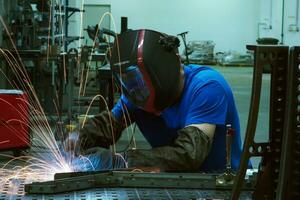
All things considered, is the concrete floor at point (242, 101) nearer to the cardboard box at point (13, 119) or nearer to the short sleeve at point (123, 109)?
the cardboard box at point (13, 119)

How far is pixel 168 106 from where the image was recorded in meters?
2.21

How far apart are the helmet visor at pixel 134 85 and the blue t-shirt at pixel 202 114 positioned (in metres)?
0.22

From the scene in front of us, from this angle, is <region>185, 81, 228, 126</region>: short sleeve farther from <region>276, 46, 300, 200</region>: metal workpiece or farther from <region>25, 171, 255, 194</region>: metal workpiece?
<region>276, 46, 300, 200</region>: metal workpiece

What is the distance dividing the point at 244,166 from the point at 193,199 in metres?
0.42

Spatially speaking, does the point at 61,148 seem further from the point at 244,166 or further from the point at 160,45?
the point at 244,166

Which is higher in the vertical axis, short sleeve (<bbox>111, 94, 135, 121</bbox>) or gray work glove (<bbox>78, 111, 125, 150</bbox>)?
short sleeve (<bbox>111, 94, 135, 121</bbox>)

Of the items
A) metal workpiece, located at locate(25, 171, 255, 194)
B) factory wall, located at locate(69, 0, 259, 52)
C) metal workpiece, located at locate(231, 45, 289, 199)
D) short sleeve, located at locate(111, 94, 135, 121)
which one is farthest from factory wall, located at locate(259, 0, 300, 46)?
metal workpiece, located at locate(231, 45, 289, 199)

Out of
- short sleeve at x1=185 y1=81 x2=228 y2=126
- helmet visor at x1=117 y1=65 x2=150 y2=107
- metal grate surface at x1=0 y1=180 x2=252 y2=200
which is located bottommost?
metal grate surface at x1=0 y1=180 x2=252 y2=200

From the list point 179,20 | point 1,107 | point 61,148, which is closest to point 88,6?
point 179,20

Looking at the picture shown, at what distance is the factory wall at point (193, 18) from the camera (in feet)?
51.1

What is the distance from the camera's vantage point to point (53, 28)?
684 cm

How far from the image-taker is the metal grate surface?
5.12 ft

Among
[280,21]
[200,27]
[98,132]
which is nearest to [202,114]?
[98,132]

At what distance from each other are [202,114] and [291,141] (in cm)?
106
